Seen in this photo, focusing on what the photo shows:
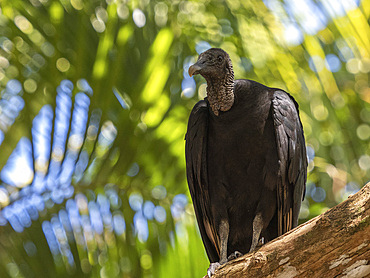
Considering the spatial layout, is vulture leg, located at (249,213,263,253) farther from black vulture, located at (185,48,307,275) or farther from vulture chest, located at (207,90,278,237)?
vulture chest, located at (207,90,278,237)

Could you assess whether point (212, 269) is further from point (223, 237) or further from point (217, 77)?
point (217, 77)

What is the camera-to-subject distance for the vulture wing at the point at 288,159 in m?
3.74

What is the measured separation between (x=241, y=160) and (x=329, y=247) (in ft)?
4.55

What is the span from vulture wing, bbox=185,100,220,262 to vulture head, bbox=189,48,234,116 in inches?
7.1

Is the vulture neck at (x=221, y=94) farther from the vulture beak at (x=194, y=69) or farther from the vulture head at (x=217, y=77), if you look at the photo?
the vulture beak at (x=194, y=69)

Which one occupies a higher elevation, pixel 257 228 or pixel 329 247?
pixel 257 228

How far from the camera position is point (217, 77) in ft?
12.8

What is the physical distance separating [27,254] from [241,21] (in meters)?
2.51

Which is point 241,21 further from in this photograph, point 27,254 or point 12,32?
point 27,254

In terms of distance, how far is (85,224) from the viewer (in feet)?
12.7

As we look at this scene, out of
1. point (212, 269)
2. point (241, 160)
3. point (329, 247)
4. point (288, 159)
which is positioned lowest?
point (329, 247)

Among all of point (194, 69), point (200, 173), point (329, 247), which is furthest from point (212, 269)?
point (194, 69)

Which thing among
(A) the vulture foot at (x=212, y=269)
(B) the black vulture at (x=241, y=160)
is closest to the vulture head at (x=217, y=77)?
(B) the black vulture at (x=241, y=160)

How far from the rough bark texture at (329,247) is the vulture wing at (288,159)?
101 centimetres
